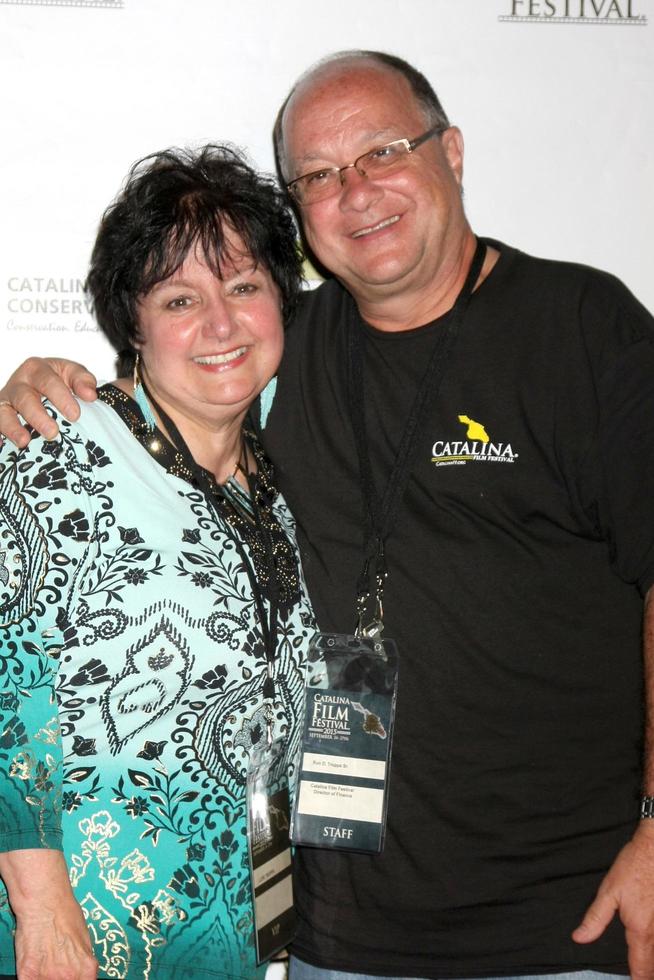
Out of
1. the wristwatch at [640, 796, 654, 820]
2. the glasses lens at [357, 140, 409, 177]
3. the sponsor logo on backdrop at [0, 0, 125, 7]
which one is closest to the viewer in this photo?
the wristwatch at [640, 796, 654, 820]

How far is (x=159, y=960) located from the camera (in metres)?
1.54

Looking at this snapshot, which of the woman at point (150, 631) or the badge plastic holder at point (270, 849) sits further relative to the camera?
the badge plastic holder at point (270, 849)

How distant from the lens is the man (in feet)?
5.49

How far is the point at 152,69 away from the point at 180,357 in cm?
83

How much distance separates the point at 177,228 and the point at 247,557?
1.93ft

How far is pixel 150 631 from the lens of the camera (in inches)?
61.7

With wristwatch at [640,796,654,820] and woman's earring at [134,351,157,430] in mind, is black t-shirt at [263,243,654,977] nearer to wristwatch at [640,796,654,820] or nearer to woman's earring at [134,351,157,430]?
wristwatch at [640,796,654,820]

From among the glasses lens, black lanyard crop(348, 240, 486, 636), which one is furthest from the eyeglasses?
black lanyard crop(348, 240, 486, 636)

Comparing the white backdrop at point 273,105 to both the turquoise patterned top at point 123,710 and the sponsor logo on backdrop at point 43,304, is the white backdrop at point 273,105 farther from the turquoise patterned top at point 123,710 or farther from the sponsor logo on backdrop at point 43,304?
the turquoise patterned top at point 123,710

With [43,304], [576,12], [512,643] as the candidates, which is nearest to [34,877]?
[512,643]

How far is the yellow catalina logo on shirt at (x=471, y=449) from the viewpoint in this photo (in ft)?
5.68

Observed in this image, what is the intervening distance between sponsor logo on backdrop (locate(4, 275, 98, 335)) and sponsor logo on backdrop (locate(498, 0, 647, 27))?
1.16 m

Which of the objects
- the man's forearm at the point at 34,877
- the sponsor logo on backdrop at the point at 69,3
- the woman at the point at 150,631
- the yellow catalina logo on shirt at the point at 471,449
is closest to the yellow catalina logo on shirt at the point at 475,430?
the yellow catalina logo on shirt at the point at 471,449

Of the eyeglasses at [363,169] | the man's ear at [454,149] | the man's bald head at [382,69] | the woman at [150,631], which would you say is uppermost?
the man's bald head at [382,69]
